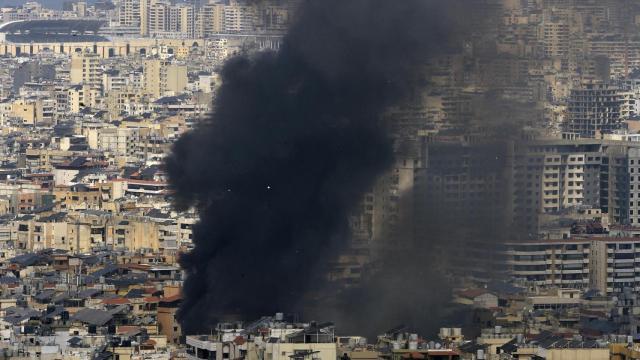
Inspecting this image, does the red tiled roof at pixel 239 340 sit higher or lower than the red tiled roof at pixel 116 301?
higher

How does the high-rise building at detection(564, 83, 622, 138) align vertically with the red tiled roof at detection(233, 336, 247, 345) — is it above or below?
below

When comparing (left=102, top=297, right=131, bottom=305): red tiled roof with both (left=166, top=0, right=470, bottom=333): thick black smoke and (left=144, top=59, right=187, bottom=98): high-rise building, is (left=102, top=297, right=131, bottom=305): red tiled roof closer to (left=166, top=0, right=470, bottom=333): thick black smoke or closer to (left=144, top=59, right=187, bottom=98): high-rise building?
(left=166, top=0, right=470, bottom=333): thick black smoke

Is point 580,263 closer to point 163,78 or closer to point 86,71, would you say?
point 163,78

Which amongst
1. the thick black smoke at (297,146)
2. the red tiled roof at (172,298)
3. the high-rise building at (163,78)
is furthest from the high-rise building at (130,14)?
the red tiled roof at (172,298)

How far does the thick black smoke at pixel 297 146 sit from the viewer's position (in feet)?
135

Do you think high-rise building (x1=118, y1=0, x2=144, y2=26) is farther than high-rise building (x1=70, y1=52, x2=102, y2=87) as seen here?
Yes

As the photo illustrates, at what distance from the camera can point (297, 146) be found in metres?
43.2

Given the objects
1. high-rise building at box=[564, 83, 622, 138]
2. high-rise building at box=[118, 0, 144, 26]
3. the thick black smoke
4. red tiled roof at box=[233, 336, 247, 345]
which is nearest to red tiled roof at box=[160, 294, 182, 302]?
the thick black smoke

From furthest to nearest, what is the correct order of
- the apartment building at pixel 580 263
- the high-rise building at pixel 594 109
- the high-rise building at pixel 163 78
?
1. the high-rise building at pixel 163 78
2. the high-rise building at pixel 594 109
3. the apartment building at pixel 580 263

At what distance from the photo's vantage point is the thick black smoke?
135 ft

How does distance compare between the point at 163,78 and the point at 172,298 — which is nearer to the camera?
the point at 172,298

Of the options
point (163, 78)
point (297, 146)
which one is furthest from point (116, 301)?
point (163, 78)

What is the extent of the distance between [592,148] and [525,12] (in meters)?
4.47

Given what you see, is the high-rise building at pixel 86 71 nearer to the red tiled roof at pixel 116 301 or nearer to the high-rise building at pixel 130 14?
the high-rise building at pixel 130 14
